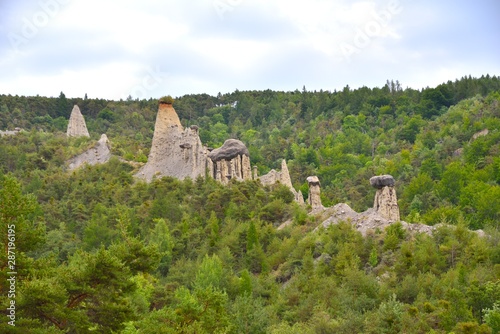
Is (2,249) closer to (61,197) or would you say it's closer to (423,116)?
(61,197)

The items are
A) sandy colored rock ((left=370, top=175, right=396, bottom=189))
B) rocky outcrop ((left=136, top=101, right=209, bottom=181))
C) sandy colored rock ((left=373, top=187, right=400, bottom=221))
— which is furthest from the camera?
rocky outcrop ((left=136, top=101, right=209, bottom=181))

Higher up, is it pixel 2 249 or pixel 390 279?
pixel 2 249

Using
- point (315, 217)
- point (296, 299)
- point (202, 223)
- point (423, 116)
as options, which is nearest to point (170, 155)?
point (202, 223)

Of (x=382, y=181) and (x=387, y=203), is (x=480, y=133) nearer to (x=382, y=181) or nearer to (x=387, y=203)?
(x=387, y=203)

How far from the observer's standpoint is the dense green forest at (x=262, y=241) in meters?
28.5

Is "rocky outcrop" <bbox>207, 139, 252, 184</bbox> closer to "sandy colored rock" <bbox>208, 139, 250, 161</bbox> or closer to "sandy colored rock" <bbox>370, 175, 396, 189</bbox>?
"sandy colored rock" <bbox>208, 139, 250, 161</bbox>

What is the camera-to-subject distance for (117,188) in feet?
211

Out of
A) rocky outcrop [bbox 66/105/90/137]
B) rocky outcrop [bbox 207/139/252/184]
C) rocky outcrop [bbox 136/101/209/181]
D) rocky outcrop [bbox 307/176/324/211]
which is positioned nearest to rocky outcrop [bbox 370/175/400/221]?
rocky outcrop [bbox 307/176/324/211]

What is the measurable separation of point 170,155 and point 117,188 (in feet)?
16.7

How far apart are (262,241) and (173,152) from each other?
15.4 m

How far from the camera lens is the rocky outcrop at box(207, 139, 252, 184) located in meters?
62.1

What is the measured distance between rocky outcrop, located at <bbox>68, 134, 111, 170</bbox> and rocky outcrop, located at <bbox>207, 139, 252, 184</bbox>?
13.9m

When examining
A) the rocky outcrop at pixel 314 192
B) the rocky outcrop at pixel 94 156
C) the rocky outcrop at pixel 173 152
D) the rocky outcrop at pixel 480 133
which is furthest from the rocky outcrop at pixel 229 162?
the rocky outcrop at pixel 480 133

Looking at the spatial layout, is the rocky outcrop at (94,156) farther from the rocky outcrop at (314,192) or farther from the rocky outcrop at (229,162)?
the rocky outcrop at (314,192)
